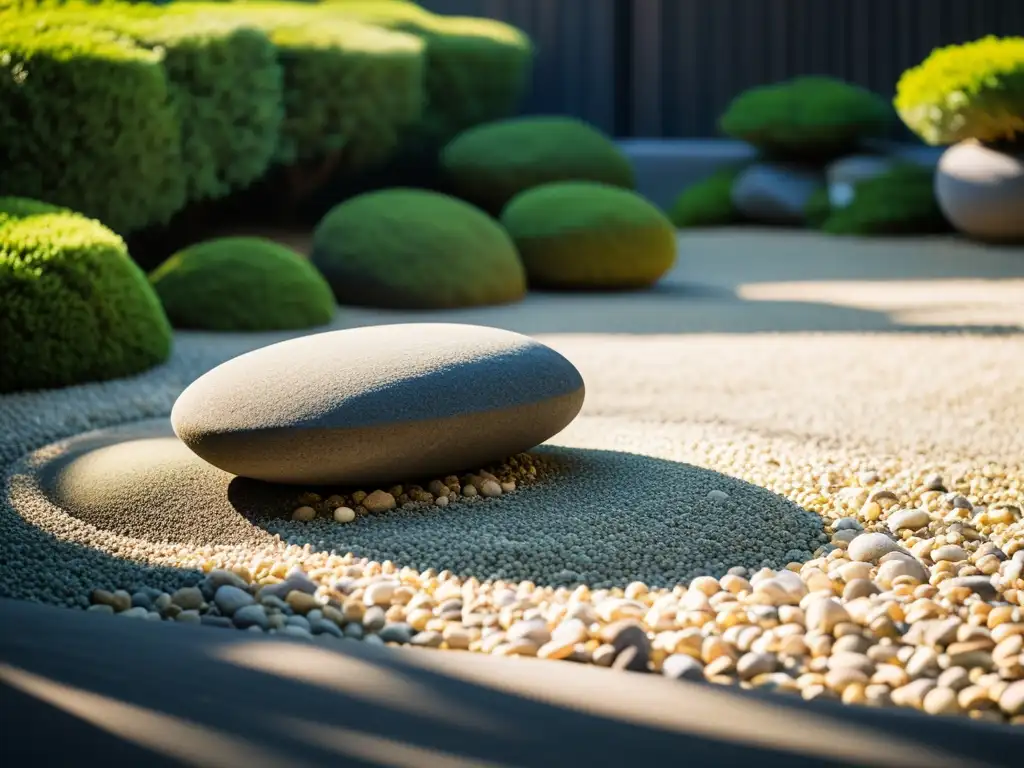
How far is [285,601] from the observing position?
2.31 m

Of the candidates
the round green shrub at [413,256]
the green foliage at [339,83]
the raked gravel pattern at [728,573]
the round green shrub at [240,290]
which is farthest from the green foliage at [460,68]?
the raked gravel pattern at [728,573]

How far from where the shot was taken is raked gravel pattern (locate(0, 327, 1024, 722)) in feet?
6.61

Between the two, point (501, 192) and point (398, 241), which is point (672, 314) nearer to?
point (398, 241)

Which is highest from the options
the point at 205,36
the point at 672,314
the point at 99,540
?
the point at 205,36

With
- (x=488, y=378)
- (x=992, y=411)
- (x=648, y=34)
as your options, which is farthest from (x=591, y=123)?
(x=488, y=378)

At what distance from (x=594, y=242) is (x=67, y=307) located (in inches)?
143

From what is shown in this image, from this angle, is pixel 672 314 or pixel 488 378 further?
pixel 672 314

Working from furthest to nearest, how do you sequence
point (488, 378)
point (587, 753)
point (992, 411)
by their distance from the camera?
point (992, 411)
point (488, 378)
point (587, 753)

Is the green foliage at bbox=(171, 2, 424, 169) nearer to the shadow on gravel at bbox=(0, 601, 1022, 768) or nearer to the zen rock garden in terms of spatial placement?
the zen rock garden

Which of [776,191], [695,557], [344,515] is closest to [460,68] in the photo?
[776,191]

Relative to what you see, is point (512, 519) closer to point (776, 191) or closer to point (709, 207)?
point (776, 191)

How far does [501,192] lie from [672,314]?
3.58 meters

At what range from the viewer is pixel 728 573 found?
250 cm

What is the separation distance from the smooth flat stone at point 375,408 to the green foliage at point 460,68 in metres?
7.60
